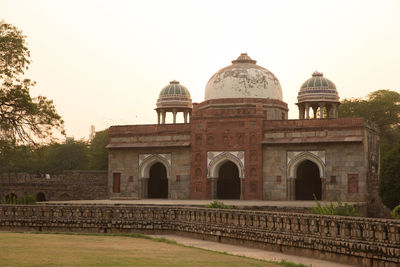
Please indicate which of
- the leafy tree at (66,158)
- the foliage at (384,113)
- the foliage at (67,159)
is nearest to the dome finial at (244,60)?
the foliage at (384,113)

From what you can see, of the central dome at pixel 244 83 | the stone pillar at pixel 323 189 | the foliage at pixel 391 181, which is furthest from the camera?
the central dome at pixel 244 83

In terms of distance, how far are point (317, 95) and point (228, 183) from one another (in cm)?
675

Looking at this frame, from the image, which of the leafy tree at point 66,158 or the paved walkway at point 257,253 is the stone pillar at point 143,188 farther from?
the leafy tree at point 66,158

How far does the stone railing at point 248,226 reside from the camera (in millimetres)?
10602

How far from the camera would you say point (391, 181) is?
2369cm

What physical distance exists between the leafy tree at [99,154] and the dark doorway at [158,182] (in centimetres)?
1430

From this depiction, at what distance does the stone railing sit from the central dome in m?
16.1

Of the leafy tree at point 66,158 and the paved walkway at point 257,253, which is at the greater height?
the leafy tree at point 66,158

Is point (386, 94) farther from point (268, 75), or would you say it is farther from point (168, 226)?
point (168, 226)

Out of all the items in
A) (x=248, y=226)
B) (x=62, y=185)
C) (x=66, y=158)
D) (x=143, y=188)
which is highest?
(x=66, y=158)

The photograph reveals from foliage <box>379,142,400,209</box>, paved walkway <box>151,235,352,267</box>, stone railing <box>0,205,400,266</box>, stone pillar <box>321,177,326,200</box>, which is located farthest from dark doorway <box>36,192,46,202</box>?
paved walkway <box>151,235,352,267</box>

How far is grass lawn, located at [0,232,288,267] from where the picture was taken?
9820 mm

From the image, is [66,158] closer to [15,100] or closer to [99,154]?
[99,154]

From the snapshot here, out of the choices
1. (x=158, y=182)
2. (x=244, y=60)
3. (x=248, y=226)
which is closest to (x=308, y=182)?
(x=244, y=60)
